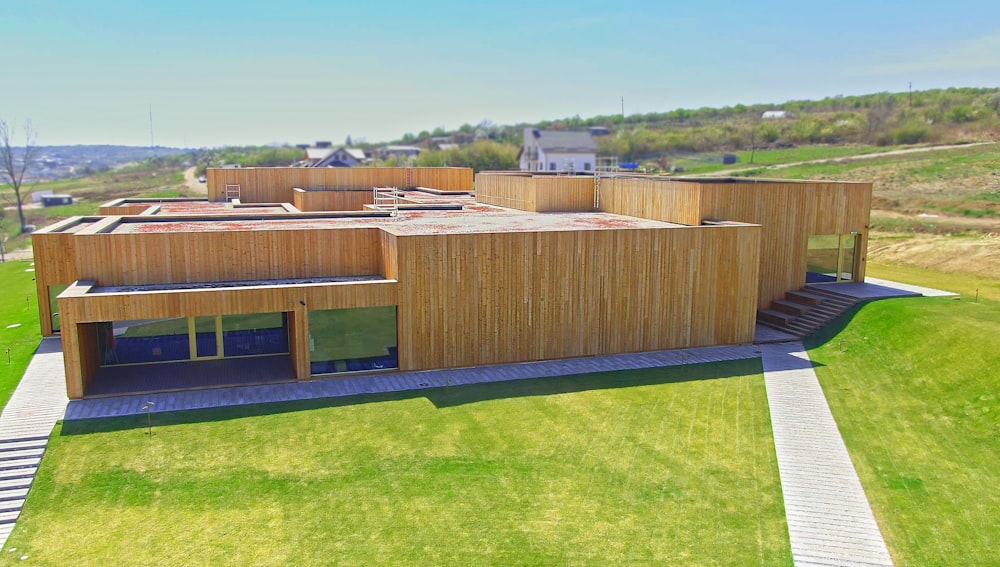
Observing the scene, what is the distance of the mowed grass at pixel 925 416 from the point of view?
35.4ft

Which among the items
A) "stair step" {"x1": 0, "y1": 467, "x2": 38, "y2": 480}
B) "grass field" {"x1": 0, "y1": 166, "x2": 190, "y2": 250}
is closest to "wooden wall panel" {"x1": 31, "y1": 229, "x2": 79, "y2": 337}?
"stair step" {"x1": 0, "y1": 467, "x2": 38, "y2": 480}

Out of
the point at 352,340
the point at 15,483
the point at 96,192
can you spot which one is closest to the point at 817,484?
the point at 352,340

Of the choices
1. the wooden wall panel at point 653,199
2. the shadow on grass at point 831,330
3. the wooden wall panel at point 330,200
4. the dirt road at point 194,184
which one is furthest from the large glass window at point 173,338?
the dirt road at point 194,184

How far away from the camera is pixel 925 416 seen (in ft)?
48.1

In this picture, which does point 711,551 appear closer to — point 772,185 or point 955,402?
point 955,402

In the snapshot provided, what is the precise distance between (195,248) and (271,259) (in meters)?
1.83

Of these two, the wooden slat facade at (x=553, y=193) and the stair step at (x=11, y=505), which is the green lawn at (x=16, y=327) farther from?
the wooden slat facade at (x=553, y=193)

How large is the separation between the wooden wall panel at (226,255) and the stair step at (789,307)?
12.1 metres

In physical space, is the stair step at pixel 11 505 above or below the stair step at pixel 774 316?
below

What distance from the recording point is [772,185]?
21875 mm

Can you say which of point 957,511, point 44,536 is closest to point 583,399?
point 957,511

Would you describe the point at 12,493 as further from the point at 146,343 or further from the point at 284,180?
the point at 284,180

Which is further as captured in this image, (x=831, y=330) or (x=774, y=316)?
(x=774, y=316)

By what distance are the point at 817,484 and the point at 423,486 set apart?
6594 mm
